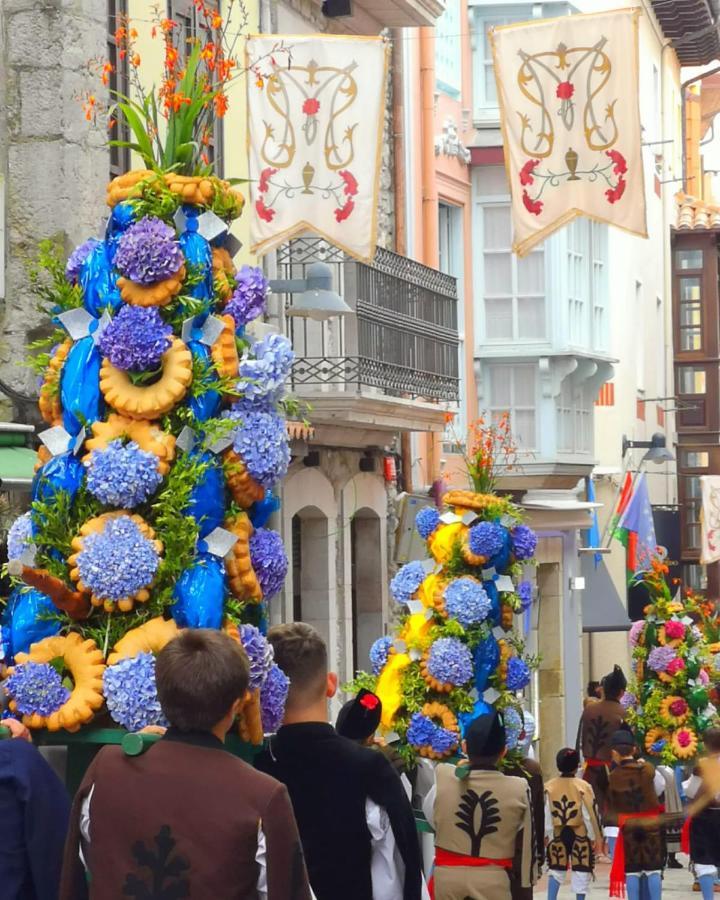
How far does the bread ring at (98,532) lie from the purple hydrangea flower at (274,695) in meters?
0.48

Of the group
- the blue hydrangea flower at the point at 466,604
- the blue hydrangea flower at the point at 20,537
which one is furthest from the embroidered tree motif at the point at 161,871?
the blue hydrangea flower at the point at 466,604

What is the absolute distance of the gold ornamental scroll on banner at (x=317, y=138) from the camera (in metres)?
15.7

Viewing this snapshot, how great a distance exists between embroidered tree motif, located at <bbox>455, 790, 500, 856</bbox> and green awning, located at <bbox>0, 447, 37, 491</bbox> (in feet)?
12.0

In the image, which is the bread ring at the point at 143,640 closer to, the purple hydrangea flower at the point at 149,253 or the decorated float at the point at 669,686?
the purple hydrangea flower at the point at 149,253

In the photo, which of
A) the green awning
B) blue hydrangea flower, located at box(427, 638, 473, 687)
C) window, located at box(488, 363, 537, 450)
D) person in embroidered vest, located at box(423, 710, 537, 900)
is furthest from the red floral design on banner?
window, located at box(488, 363, 537, 450)

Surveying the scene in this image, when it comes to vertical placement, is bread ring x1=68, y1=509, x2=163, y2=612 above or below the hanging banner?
above

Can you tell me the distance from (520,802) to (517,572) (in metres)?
3.19

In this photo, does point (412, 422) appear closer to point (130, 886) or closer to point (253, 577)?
point (253, 577)

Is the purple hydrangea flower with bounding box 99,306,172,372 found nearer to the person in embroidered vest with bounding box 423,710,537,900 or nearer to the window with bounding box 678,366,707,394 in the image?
the person in embroidered vest with bounding box 423,710,537,900

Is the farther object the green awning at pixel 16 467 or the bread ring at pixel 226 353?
the green awning at pixel 16 467

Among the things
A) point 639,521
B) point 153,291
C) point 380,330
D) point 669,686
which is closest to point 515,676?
point 153,291

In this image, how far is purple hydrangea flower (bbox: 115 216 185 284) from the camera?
6.88m

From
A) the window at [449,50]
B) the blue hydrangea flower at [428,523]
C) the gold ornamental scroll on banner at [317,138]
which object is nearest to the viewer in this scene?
the blue hydrangea flower at [428,523]

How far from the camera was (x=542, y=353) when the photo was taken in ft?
89.2
